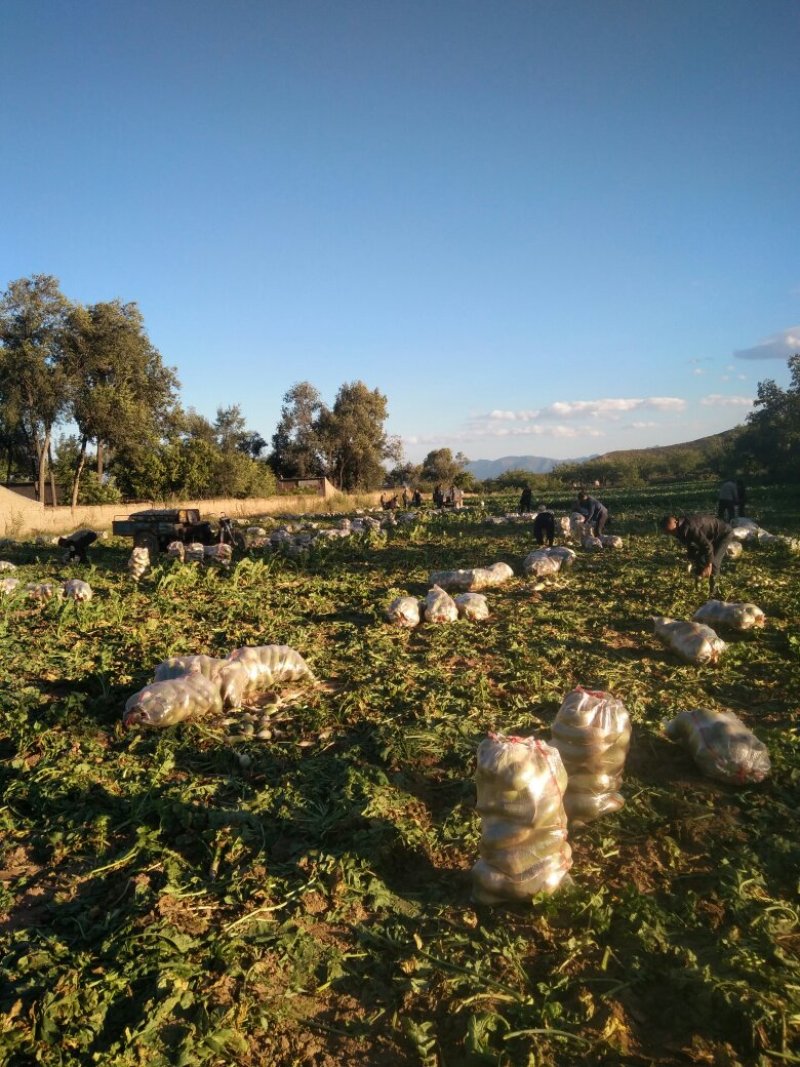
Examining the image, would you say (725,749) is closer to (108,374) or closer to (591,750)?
(591,750)

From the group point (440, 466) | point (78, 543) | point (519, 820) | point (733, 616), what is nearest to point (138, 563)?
point (78, 543)

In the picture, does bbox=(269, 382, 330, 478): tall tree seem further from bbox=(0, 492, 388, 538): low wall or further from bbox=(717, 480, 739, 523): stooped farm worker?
bbox=(717, 480, 739, 523): stooped farm worker

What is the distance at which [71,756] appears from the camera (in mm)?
5395

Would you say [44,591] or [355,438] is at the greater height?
[355,438]

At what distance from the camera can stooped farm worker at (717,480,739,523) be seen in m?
15.3

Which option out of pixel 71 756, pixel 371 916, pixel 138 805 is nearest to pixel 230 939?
pixel 371 916

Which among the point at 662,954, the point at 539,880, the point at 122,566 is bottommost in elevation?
the point at 662,954

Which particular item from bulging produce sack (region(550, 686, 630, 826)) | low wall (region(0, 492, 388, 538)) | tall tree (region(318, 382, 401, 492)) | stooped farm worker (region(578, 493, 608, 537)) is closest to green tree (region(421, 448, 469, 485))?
tall tree (region(318, 382, 401, 492))

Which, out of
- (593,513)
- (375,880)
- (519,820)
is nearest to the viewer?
(519,820)

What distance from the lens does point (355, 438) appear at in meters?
56.8

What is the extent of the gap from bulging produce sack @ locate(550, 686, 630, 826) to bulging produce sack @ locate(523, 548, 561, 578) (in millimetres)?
7993

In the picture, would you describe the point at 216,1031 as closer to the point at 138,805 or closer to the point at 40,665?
the point at 138,805

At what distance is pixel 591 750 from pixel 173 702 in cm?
369

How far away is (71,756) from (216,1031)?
3.21m
